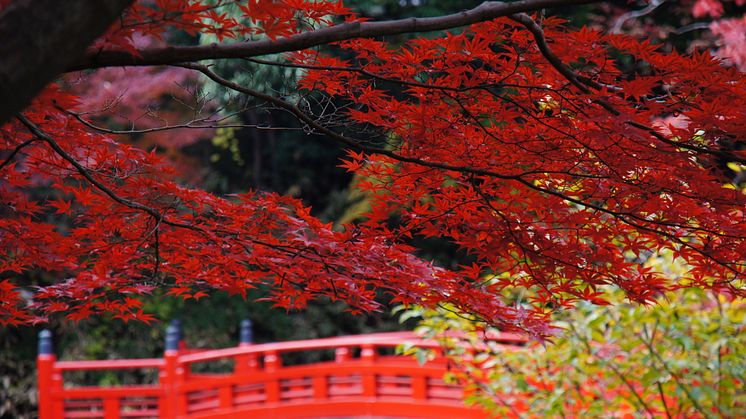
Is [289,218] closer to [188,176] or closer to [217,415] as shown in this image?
[217,415]

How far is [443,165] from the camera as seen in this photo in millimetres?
2359

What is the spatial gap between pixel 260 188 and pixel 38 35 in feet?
29.2

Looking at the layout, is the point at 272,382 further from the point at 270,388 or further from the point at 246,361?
the point at 246,361

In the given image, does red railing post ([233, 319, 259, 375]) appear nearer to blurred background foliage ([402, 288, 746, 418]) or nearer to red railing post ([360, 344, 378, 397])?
red railing post ([360, 344, 378, 397])

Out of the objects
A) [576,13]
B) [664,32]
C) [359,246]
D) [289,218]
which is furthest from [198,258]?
[576,13]

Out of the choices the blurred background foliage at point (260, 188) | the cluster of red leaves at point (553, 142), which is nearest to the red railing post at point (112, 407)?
the blurred background foliage at point (260, 188)

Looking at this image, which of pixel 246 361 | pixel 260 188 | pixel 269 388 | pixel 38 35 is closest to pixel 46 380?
pixel 246 361

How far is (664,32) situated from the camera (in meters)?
9.27

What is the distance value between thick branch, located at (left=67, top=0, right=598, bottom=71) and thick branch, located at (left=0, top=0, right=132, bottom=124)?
18.9 inches

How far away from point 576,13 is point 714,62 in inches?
338

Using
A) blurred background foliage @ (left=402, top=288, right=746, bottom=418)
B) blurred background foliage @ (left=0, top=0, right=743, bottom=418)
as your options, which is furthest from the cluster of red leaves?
blurred background foliage @ (left=0, top=0, right=743, bottom=418)

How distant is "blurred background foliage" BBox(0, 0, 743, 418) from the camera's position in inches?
388

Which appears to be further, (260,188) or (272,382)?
(260,188)

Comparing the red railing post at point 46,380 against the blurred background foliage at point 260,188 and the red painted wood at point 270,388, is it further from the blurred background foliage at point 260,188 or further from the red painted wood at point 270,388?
the blurred background foliage at point 260,188
